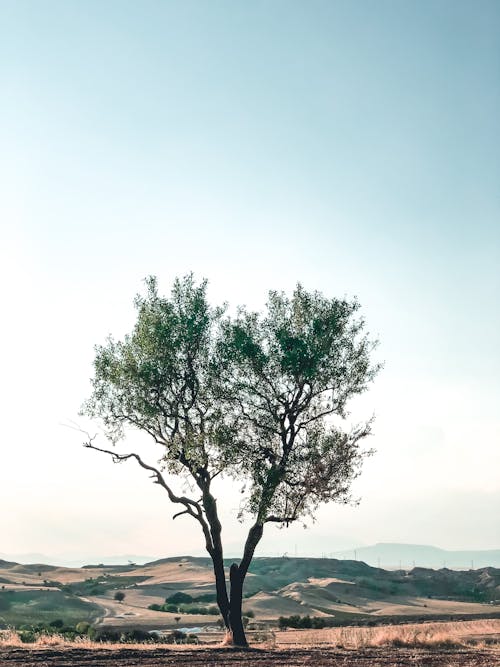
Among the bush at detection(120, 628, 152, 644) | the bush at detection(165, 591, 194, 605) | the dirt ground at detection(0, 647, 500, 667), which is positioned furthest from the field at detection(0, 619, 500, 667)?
the bush at detection(165, 591, 194, 605)

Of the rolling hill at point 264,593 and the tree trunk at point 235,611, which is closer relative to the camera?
the tree trunk at point 235,611

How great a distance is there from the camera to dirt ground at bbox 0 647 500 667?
24922 mm

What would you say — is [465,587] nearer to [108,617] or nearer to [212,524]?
[108,617]

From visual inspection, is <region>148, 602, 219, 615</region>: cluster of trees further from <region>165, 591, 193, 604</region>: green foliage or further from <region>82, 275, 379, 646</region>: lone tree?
<region>82, 275, 379, 646</region>: lone tree

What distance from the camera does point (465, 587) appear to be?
141125 millimetres

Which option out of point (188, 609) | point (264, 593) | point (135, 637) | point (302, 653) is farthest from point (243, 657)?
point (264, 593)

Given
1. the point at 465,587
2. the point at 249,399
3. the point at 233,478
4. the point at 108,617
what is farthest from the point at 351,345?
the point at 465,587

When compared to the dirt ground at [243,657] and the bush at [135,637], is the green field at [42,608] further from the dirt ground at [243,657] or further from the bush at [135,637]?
the dirt ground at [243,657]

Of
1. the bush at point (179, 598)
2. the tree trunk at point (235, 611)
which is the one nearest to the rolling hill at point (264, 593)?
the bush at point (179, 598)

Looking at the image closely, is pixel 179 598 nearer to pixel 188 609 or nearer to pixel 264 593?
pixel 264 593

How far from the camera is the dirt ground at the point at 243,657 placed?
981 inches

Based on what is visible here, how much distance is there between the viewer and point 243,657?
2750 centimetres

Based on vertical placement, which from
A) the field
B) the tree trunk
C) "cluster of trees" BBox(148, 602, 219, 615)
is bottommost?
"cluster of trees" BBox(148, 602, 219, 615)

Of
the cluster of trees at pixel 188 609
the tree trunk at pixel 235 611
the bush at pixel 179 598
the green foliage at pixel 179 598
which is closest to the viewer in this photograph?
the tree trunk at pixel 235 611
